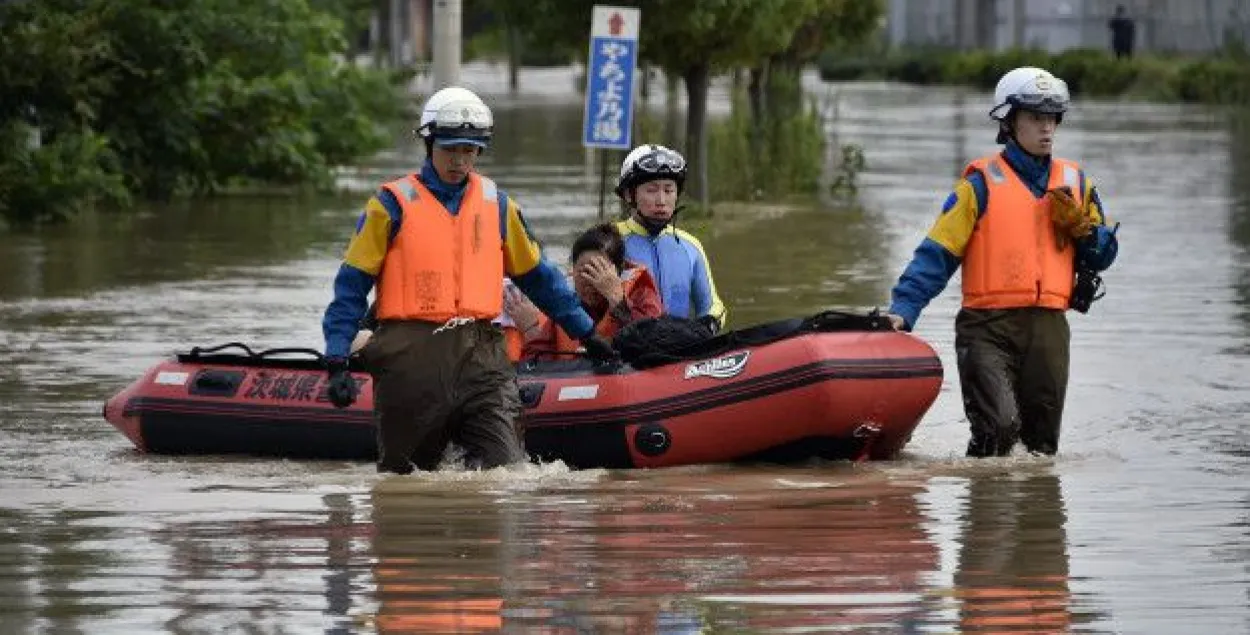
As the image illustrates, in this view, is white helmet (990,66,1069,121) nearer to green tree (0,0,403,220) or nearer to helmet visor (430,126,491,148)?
helmet visor (430,126,491,148)

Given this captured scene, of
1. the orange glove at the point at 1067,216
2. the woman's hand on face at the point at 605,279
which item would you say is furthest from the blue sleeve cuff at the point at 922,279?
the woman's hand on face at the point at 605,279

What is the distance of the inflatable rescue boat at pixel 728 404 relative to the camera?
1334 cm

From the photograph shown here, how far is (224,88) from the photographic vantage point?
3328cm

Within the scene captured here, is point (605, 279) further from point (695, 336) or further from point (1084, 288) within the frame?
point (1084, 288)

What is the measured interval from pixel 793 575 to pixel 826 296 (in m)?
12.6

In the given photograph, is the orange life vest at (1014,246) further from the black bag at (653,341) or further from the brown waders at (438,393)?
the brown waders at (438,393)

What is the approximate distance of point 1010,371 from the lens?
1367 cm

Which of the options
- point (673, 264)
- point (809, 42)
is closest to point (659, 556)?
point (673, 264)

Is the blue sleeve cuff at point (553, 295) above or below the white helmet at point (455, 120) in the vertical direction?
below

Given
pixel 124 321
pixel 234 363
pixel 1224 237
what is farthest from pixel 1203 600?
pixel 1224 237

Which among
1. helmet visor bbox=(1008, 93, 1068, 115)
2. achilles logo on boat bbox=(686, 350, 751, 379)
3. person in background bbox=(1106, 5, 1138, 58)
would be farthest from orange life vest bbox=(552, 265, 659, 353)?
person in background bbox=(1106, 5, 1138, 58)

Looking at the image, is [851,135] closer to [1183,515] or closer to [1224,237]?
[1224,237]

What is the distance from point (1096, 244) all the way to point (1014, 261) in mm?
347

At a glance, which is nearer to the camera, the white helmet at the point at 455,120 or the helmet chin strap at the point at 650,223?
the white helmet at the point at 455,120
